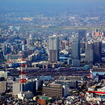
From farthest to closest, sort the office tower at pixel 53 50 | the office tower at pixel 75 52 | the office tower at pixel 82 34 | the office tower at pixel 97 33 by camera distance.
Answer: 1. the office tower at pixel 97 33
2. the office tower at pixel 82 34
3. the office tower at pixel 53 50
4. the office tower at pixel 75 52

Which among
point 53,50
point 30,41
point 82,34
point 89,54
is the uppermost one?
point 82,34

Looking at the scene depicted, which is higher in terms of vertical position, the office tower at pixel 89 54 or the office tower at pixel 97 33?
the office tower at pixel 97 33

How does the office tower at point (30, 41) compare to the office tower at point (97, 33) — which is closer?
the office tower at point (30, 41)

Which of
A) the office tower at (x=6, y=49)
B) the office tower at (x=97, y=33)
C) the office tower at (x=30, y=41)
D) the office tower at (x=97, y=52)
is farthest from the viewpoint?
the office tower at (x=97, y=33)

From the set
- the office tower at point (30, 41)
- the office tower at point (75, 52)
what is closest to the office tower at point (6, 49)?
the office tower at point (30, 41)

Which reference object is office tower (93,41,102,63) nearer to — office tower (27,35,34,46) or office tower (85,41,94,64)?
office tower (85,41,94,64)

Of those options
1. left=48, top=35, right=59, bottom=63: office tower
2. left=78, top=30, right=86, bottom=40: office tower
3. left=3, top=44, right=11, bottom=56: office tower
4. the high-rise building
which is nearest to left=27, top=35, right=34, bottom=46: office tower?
left=3, top=44, right=11, bottom=56: office tower

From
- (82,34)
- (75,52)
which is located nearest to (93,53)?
(75,52)

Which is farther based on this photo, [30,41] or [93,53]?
[30,41]

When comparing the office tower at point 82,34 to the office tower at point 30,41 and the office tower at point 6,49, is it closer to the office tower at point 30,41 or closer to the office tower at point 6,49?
the office tower at point 30,41

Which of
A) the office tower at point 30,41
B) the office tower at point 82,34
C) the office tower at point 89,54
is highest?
the office tower at point 82,34

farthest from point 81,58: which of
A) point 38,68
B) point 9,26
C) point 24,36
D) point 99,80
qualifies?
point 9,26

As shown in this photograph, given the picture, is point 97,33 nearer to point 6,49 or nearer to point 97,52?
point 6,49
